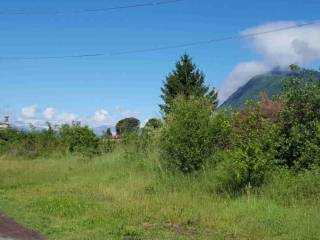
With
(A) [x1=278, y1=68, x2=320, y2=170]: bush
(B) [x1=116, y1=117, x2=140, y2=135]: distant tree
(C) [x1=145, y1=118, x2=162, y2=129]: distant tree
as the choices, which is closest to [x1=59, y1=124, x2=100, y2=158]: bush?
(B) [x1=116, y1=117, x2=140, y2=135]: distant tree

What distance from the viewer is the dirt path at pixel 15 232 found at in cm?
1083

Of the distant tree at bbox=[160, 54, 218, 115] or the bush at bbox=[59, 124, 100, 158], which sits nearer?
the bush at bbox=[59, 124, 100, 158]

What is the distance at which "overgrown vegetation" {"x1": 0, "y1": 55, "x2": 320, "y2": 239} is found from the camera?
11625 millimetres

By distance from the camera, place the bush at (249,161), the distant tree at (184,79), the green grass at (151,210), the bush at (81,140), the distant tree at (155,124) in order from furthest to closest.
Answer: the distant tree at (184,79)
the bush at (81,140)
the distant tree at (155,124)
the bush at (249,161)
the green grass at (151,210)

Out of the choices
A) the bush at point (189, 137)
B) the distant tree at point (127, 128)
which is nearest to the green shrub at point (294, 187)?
the bush at point (189, 137)

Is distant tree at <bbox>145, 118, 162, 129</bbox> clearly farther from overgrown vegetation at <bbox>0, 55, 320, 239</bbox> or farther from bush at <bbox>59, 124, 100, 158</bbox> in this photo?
bush at <bbox>59, 124, 100, 158</bbox>

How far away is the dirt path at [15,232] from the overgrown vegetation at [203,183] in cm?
35

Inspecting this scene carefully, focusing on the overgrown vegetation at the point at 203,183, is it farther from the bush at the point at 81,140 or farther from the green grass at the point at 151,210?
the bush at the point at 81,140

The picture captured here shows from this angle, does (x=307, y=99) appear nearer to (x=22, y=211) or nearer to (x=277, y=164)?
(x=277, y=164)

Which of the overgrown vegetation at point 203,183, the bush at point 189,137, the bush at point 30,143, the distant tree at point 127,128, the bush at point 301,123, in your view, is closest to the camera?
the overgrown vegetation at point 203,183

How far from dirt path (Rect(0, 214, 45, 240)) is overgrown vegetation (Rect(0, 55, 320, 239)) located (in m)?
0.35

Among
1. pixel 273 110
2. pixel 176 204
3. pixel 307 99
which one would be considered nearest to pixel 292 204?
pixel 176 204

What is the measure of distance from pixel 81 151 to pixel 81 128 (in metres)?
2.76

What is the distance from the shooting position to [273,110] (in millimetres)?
18844
